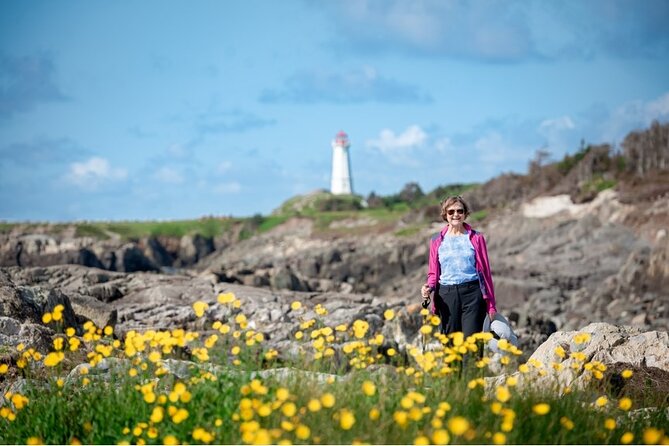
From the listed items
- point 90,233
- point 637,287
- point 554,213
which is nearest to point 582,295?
point 637,287

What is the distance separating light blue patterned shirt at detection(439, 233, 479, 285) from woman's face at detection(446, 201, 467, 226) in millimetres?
202

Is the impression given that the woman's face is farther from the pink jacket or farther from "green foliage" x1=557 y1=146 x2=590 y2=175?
"green foliage" x1=557 y1=146 x2=590 y2=175

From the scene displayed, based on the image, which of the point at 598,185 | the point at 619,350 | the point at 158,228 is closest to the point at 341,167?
the point at 158,228

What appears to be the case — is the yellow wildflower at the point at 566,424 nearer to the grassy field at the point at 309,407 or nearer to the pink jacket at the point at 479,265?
the grassy field at the point at 309,407

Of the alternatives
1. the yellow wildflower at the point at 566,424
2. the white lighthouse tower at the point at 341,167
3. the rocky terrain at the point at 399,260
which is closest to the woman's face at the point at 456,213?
the yellow wildflower at the point at 566,424

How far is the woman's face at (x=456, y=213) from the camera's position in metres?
9.29

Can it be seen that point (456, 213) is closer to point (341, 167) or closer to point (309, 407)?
point (309, 407)

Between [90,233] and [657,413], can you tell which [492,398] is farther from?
[90,233]

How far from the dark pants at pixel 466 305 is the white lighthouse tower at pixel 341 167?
120787 mm

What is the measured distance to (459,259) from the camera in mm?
9406

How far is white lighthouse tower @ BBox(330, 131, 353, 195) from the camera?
131m

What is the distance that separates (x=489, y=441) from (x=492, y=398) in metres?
0.75

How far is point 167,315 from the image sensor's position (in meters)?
23.0

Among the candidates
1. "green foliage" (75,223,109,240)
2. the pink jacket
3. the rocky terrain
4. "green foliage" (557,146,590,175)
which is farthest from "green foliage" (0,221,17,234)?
the pink jacket
